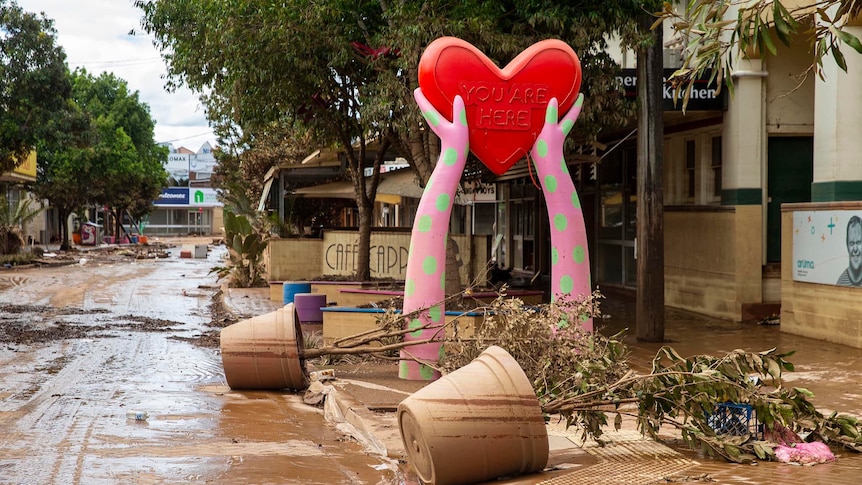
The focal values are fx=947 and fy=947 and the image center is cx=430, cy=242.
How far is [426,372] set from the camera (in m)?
9.95

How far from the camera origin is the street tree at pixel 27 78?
2994 cm

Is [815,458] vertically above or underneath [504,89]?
underneath

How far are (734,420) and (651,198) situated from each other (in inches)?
258

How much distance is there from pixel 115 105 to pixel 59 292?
49674 mm

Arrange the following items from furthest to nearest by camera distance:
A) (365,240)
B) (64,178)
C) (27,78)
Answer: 1. (64,178)
2. (27,78)
3. (365,240)

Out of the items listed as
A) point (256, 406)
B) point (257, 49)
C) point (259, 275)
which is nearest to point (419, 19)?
point (257, 49)

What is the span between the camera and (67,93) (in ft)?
105

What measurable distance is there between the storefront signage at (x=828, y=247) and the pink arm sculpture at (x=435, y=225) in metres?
6.27

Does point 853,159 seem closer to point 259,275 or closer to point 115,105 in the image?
point 259,275

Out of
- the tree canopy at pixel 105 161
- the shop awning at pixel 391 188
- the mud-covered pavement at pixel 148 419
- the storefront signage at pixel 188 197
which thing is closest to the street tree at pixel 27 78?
the tree canopy at pixel 105 161

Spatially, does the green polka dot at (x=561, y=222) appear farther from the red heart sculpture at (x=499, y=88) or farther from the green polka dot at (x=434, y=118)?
the green polka dot at (x=434, y=118)

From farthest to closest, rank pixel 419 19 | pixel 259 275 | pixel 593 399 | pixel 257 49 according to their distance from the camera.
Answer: pixel 259 275 < pixel 257 49 < pixel 419 19 < pixel 593 399

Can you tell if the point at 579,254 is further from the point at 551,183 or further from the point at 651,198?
the point at 651,198

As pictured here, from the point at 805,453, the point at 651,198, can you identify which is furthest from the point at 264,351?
the point at 651,198
